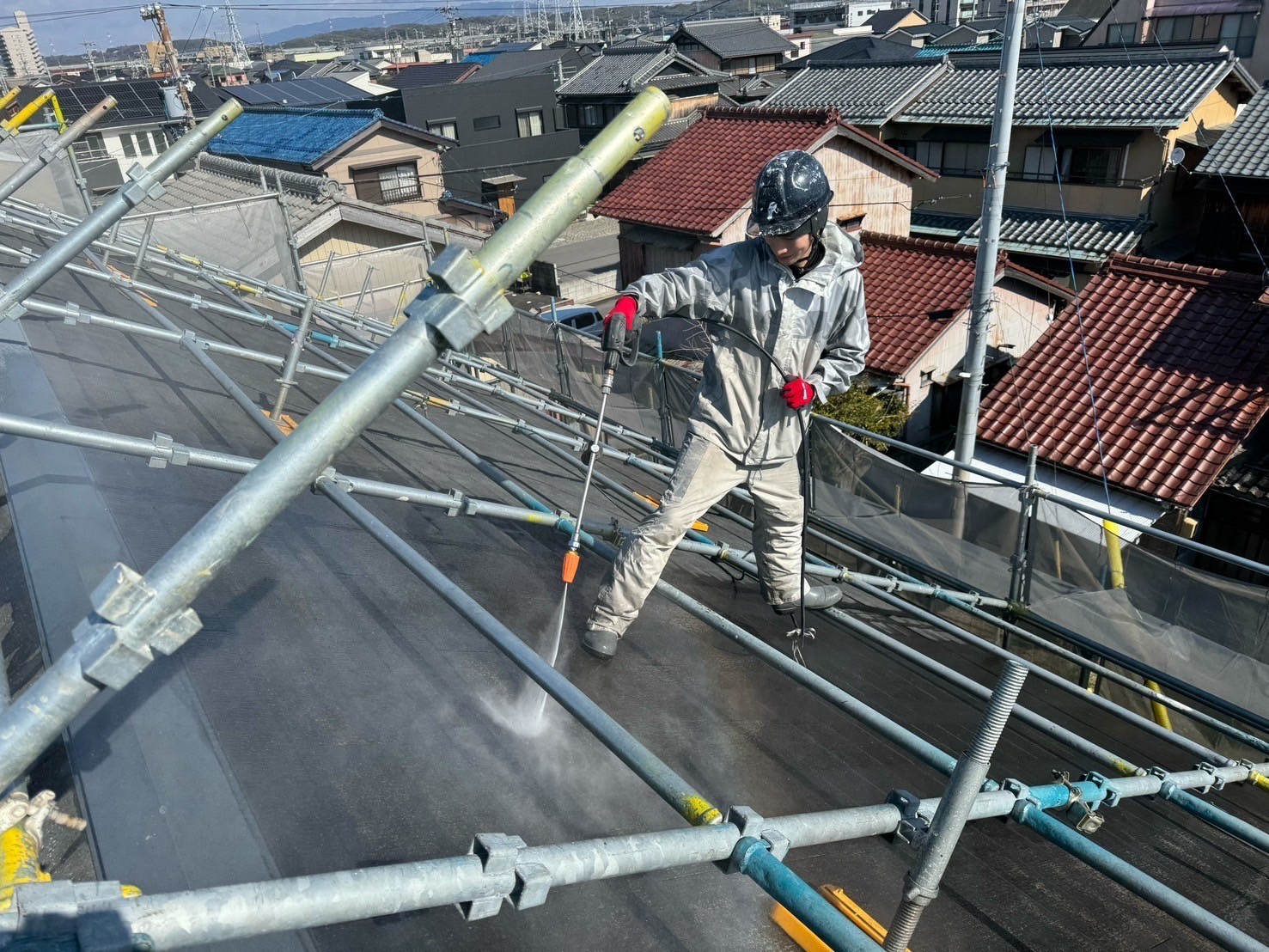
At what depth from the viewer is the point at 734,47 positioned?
136 feet

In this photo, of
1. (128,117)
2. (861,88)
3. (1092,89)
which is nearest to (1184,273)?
(1092,89)

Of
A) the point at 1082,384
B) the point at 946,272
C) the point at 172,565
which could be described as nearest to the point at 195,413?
the point at 172,565

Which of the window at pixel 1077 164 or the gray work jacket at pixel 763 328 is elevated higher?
the gray work jacket at pixel 763 328

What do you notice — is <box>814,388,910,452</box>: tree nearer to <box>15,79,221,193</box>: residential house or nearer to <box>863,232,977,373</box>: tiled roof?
<box>863,232,977,373</box>: tiled roof

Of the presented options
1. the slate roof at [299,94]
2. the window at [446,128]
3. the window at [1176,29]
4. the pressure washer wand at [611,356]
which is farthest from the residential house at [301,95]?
the pressure washer wand at [611,356]

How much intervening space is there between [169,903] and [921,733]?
2915 millimetres

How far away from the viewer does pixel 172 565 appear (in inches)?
46.2

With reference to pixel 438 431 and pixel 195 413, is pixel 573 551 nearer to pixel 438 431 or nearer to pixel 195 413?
pixel 438 431

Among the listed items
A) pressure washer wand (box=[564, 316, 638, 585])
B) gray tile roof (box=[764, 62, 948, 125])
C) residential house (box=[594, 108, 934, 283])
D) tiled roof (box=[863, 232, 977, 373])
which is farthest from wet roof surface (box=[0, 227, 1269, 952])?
gray tile roof (box=[764, 62, 948, 125])

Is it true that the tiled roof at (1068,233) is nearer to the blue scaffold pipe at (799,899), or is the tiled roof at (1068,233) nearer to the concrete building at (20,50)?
the blue scaffold pipe at (799,899)

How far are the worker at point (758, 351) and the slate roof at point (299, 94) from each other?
31571 mm

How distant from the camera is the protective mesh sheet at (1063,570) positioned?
508 centimetres

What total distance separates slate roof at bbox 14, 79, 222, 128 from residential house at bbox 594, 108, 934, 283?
16873 mm

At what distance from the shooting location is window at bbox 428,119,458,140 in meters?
31.0
